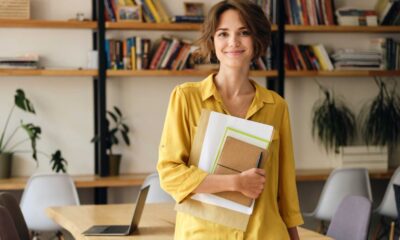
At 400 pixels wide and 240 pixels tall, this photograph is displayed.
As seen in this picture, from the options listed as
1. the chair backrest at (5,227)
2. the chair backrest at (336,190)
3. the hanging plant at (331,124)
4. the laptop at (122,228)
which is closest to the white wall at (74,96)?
the hanging plant at (331,124)

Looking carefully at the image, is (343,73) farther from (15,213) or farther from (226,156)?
(226,156)

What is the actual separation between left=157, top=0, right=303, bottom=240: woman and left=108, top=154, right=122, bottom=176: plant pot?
388 cm

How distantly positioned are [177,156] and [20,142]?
4.21 meters

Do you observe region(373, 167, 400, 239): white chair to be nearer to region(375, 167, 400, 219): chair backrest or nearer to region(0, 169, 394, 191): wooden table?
region(375, 167, 400, 219): chair backrest

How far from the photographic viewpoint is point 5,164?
5727mm

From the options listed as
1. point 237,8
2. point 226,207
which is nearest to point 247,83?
point 237,8

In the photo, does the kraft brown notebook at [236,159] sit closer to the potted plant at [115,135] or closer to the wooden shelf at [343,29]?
the potted plant at [115,135]

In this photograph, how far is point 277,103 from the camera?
213 cm

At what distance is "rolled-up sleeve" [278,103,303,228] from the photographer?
214 centimetres

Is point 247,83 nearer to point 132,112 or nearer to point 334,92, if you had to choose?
point 132,112

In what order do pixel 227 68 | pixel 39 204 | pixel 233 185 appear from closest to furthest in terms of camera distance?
1. pixel 233 185
2. pixel 227 68
3. pixel 39 204

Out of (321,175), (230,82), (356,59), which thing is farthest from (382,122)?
(230,82)

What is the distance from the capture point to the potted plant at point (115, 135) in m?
5.94

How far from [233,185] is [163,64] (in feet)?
13.5
